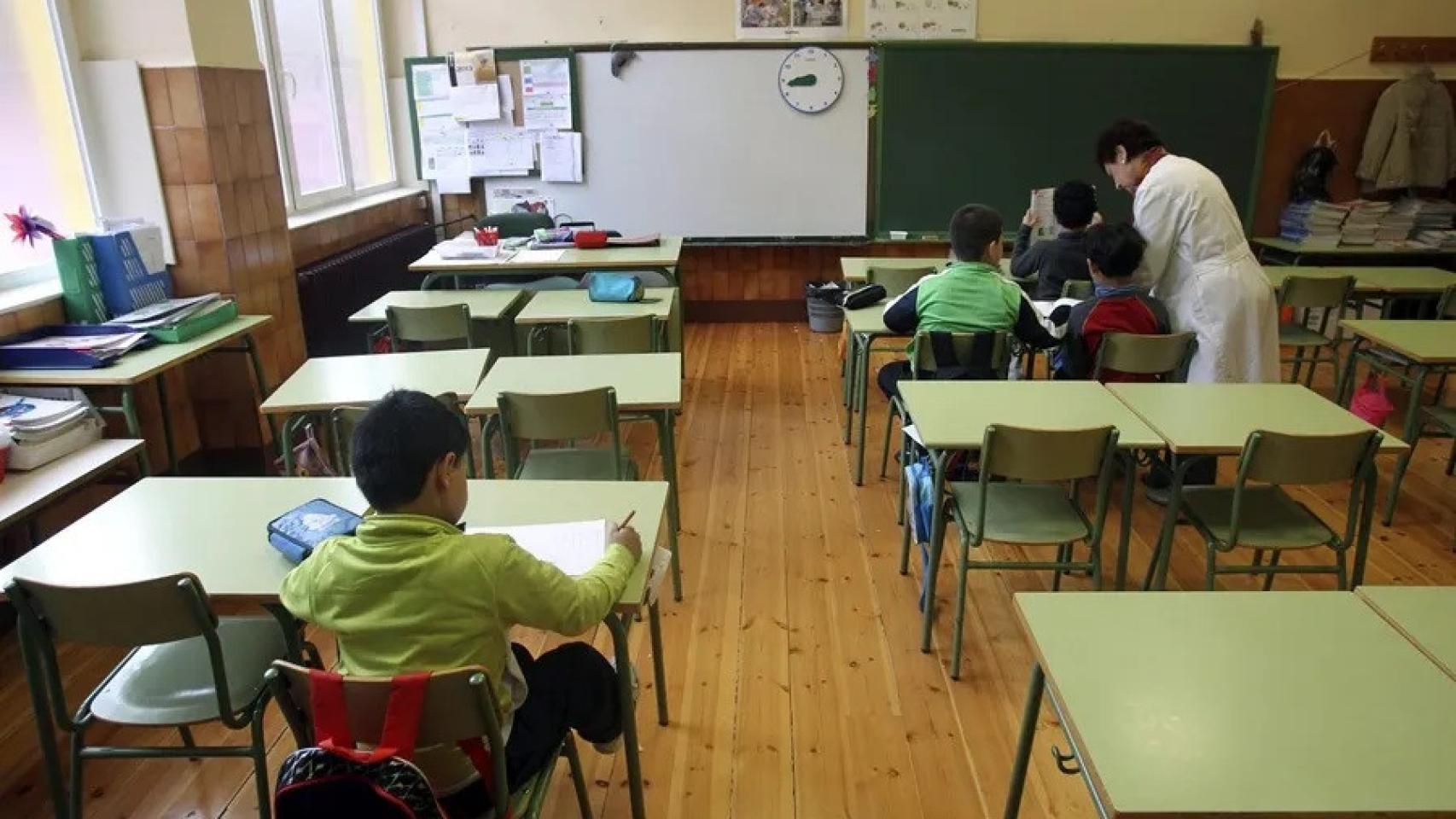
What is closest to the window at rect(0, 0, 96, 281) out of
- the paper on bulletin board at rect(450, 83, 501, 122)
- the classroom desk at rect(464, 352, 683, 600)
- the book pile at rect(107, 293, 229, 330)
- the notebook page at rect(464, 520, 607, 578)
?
the book pile at rect(107, 293, 229, 330)

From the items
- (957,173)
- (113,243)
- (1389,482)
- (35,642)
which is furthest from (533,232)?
(1389,482)

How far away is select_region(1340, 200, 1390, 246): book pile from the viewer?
595cm

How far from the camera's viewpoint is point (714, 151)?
627 cm

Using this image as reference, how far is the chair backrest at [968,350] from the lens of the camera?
3266mm

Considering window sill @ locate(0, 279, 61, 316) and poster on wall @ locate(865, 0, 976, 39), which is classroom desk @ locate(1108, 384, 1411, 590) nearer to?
window sill @ locate(0, 279, 61, 316)

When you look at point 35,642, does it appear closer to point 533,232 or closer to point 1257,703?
point 1257,703

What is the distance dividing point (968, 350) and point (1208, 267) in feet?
3.31

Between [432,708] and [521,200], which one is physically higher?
[521,200]

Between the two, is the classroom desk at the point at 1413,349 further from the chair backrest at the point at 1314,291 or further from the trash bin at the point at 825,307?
the trash bin at the point at 825,307

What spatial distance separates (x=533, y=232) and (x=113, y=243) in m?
2.36

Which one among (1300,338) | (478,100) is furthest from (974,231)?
(478,100)

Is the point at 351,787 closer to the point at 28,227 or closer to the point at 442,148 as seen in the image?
the point at 28,227

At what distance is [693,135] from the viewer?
624 centimetres

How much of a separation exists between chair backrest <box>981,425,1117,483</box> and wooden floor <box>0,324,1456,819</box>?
0.64 m
